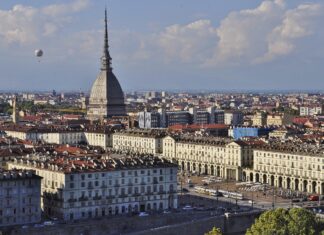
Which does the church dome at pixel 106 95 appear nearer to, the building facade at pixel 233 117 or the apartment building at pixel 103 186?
the building facade at pixel 233 117

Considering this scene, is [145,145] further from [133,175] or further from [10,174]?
[10,174]

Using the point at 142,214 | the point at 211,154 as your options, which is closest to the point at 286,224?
the point at 142,214

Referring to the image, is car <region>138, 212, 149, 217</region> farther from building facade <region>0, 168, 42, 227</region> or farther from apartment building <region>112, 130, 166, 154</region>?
apartment building <region>112, 130, 166, 154</region>

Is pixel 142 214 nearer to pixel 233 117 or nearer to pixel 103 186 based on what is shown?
pixel 103 186

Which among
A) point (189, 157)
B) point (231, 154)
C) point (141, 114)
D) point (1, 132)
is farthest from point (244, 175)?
point (141, 114)

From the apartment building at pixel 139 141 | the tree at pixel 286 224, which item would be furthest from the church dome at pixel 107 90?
the tree at pixel 286 224

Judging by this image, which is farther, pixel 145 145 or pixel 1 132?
pixel 1 132

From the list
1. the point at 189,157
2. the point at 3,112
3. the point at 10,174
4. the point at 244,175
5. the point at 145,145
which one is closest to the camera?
the point at 10,174
